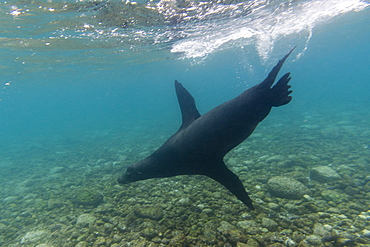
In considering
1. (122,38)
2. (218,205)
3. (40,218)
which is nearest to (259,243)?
(218,205)

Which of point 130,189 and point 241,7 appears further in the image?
point 241,7

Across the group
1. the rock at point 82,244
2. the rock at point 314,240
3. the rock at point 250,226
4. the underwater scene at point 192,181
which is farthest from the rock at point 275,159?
the rock at point 82,244

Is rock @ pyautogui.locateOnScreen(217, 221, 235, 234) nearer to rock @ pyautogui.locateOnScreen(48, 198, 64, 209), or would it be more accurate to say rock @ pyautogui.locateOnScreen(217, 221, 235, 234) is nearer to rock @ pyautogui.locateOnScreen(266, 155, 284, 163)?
rock @ pyautogui.locateOnScreen(266, 155, 284, 163)

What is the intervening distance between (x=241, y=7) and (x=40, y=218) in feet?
44.1

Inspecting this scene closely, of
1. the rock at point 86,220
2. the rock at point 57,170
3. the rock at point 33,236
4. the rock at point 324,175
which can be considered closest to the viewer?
the rock at point 33,236

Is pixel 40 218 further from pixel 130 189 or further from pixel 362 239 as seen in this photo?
pixel 362 239

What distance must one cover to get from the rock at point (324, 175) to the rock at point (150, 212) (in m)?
4.32

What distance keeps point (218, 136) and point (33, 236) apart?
4.62 metres

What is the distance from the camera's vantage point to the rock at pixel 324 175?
537 cm

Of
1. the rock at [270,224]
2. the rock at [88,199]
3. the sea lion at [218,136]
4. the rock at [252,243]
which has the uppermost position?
the sea lion at [218,136]

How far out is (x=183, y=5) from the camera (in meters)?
10.0

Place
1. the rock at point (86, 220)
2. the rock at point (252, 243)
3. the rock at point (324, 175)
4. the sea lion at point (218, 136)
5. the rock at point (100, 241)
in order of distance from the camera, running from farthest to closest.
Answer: the rock at point (324, 175) < the rock at point (86, 220) < the rock at point (100, 241) < the rock at point (252, 243) < the sea lion at point (218, 136)

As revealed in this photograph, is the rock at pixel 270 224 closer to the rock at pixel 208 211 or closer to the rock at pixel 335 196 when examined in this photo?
the rock at pixel 208 211

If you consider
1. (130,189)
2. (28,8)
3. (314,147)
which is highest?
(28,8)
